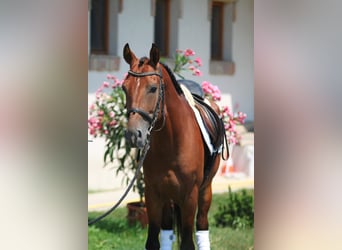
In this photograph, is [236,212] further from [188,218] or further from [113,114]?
[188,218]

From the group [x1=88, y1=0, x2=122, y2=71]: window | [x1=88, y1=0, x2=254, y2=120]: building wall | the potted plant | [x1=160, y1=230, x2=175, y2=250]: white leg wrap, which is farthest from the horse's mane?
[x1=88, y1=0, x2=254, y2=120]: building wall

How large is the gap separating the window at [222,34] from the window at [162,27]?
0.37 meters

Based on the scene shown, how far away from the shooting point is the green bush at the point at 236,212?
276 cm

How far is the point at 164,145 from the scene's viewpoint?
170 centimetres

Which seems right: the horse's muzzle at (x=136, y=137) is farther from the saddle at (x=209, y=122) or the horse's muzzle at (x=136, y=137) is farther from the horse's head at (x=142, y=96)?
the saddle at (x=209, y=122)

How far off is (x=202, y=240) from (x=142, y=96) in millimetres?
692

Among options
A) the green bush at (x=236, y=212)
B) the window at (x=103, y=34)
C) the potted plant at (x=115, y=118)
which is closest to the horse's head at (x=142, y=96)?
the potted plant at (x=115, y=118)

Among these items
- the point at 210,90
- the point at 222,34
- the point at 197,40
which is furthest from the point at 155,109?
the point at 222,34

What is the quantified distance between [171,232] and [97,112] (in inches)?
36.5

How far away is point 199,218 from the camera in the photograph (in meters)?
1.98
